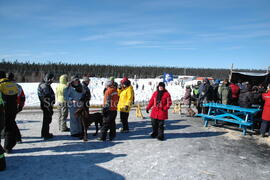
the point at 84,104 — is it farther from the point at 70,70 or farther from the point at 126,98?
the point at 70,70

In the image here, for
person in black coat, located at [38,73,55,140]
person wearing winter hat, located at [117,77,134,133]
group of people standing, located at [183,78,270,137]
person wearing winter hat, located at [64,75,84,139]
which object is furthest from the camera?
group of people standing, located at [183,78,270,137]

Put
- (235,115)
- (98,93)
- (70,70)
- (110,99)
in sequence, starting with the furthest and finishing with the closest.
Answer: (70,70) < (98,93) < (235,115) < (110,99)

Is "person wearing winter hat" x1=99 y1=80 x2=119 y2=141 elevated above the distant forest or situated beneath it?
situated beneath

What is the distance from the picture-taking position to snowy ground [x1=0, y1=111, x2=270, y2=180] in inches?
165

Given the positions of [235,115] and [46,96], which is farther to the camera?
[235,115]

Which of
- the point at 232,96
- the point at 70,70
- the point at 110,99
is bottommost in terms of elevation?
the point at 232,96

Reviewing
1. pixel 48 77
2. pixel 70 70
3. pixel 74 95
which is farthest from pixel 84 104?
pixel 70 70

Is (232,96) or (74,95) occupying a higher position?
(74,95)

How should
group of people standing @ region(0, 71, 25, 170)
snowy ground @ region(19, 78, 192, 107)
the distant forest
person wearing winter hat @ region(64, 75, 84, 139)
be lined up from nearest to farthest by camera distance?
group of people standing @ region(0, 71, 25, 170) → person wearing winter hat @ region(64, 75, 84, 139) → snowy ground @ region(19, 78, 192, 107) → the distant forest

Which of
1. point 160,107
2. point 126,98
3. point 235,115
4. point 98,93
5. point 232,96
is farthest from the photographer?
point 98,93

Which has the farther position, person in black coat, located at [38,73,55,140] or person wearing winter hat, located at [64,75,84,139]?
person wearing winter hat, located at [64,75,84,139]

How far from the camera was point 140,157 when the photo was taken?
16.6ft

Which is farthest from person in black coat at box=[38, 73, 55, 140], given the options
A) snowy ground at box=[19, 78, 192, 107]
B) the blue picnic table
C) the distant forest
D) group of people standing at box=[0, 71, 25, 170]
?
the distant forest

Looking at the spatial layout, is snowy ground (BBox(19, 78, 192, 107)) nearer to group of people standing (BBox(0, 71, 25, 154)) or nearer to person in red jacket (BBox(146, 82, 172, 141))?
group of people standing (BBox(0, 71, 25, 154))
